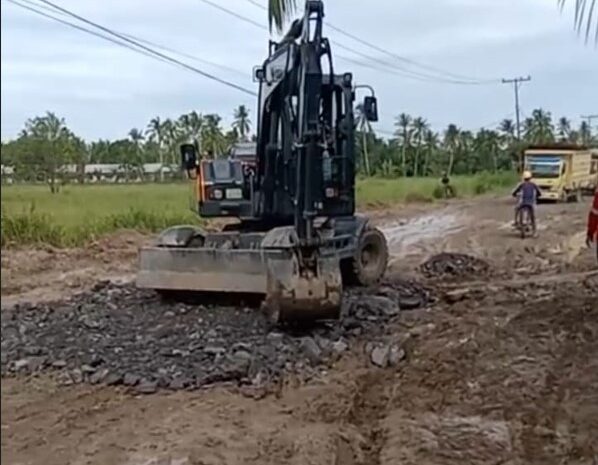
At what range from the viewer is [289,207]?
8.19m

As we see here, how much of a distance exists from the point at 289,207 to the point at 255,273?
1187mm

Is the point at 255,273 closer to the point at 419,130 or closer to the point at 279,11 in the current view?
the point at 279,11

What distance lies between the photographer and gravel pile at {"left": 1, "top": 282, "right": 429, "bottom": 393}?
5.81 metres

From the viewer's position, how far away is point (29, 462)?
4.33m

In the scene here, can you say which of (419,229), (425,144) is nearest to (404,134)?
(425,144)

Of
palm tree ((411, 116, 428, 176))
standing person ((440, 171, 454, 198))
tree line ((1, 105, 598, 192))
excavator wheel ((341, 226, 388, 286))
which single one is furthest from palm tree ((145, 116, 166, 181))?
palm tree ((411, 116, 428, 176))

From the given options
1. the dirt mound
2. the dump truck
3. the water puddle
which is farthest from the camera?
the dump truck

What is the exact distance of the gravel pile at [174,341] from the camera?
5809 mm

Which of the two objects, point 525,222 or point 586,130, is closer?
point 586,130

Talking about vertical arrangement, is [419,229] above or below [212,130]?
below

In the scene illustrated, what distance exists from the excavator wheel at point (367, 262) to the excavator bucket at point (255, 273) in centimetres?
130

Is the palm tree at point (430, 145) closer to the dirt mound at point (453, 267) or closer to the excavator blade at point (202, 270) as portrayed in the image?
the dirt mound at point (453, 267)

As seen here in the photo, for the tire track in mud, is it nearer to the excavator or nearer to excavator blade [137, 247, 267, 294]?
the excavator

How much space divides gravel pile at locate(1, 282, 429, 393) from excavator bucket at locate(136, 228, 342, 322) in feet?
0.71
